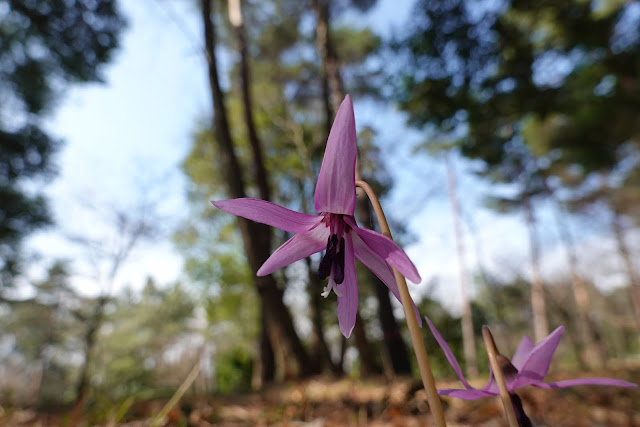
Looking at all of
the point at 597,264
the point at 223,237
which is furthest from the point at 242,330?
the point at 597,264

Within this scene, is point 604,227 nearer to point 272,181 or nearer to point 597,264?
point 597,264

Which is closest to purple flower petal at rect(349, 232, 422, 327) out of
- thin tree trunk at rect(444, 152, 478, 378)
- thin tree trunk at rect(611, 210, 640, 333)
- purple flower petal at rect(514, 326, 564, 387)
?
purple flower petal at rect(514, 326, 564, 387)

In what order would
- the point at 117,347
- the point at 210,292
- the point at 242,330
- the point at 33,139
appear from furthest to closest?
the point at 117,347
the point at 242,330
the point at 210,292
the point at 33,139

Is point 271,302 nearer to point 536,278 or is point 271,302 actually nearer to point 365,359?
point 365,359

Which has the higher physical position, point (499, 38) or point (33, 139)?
point (33, 139)

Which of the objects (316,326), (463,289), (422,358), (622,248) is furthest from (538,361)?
(622,248)

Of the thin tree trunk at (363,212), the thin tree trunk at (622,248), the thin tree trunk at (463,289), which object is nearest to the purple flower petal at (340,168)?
the thin tree trunk at (363,212)
